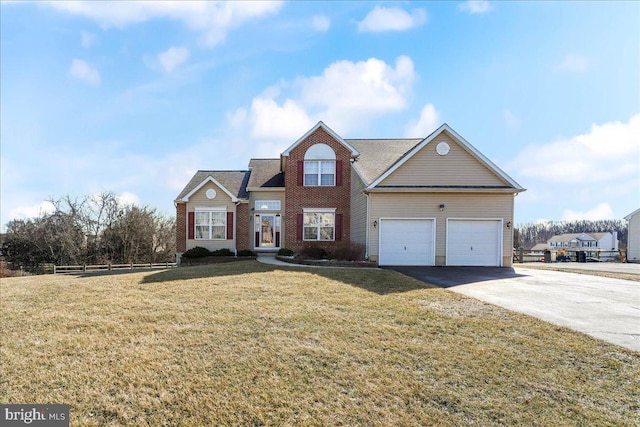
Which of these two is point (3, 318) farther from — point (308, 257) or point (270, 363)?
point (308, 257)

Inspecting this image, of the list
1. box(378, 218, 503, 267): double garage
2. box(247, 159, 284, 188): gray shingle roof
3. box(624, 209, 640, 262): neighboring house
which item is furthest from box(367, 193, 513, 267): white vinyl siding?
box(624, 209, 640, 262): neighboring house

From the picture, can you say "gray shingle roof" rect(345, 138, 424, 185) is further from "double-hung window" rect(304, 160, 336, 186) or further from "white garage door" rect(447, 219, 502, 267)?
"white garage door" rect(447, 219, 502, 267)

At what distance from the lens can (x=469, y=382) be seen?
3979 mm

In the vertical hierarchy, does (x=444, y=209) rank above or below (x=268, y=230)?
above

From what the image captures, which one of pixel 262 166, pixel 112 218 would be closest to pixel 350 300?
pixel 262 166

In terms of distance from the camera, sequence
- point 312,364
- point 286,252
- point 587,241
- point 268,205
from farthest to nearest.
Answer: point 587,241 → point 268,205 → point 286,252 → point 312,364

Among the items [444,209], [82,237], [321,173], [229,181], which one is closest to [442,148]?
[444,209]

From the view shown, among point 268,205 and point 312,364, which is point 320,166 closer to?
point 268,205

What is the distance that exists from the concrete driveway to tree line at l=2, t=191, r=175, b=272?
26.1m

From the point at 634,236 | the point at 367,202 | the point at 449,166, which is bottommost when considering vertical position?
the point at 634,236

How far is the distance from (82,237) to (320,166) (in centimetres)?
2468

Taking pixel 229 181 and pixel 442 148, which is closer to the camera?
pixel 442 148

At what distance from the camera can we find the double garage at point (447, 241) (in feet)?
46.0

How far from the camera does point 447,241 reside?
46.1 ft
